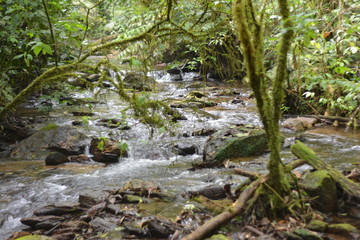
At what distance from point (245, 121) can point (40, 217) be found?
683 cm

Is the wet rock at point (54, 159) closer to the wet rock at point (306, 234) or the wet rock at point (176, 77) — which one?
the wet rock at point (306, 234)

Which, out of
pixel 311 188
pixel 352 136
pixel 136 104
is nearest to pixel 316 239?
pixel 311 188

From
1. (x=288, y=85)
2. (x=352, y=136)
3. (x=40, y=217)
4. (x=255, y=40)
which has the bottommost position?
(x=352, y=136)

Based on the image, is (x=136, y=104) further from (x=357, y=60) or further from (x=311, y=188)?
(x=357, y=60)

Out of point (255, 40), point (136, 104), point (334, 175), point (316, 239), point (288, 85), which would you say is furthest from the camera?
point (288, 85)

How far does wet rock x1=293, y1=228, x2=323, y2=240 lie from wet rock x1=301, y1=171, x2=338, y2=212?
547mm

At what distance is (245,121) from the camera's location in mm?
8844

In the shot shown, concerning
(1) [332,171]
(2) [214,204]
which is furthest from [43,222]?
(1) [332,171]

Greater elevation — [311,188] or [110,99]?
[110,99]

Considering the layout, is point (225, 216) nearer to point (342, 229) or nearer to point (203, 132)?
point (342, 229)

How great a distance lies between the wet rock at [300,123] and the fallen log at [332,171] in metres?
4.62

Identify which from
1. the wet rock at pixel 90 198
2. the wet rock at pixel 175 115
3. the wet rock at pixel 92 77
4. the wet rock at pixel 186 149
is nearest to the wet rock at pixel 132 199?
the wet rock at pixel 90 198

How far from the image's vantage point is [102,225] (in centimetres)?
285

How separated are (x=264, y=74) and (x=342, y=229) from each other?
1.46 metres
